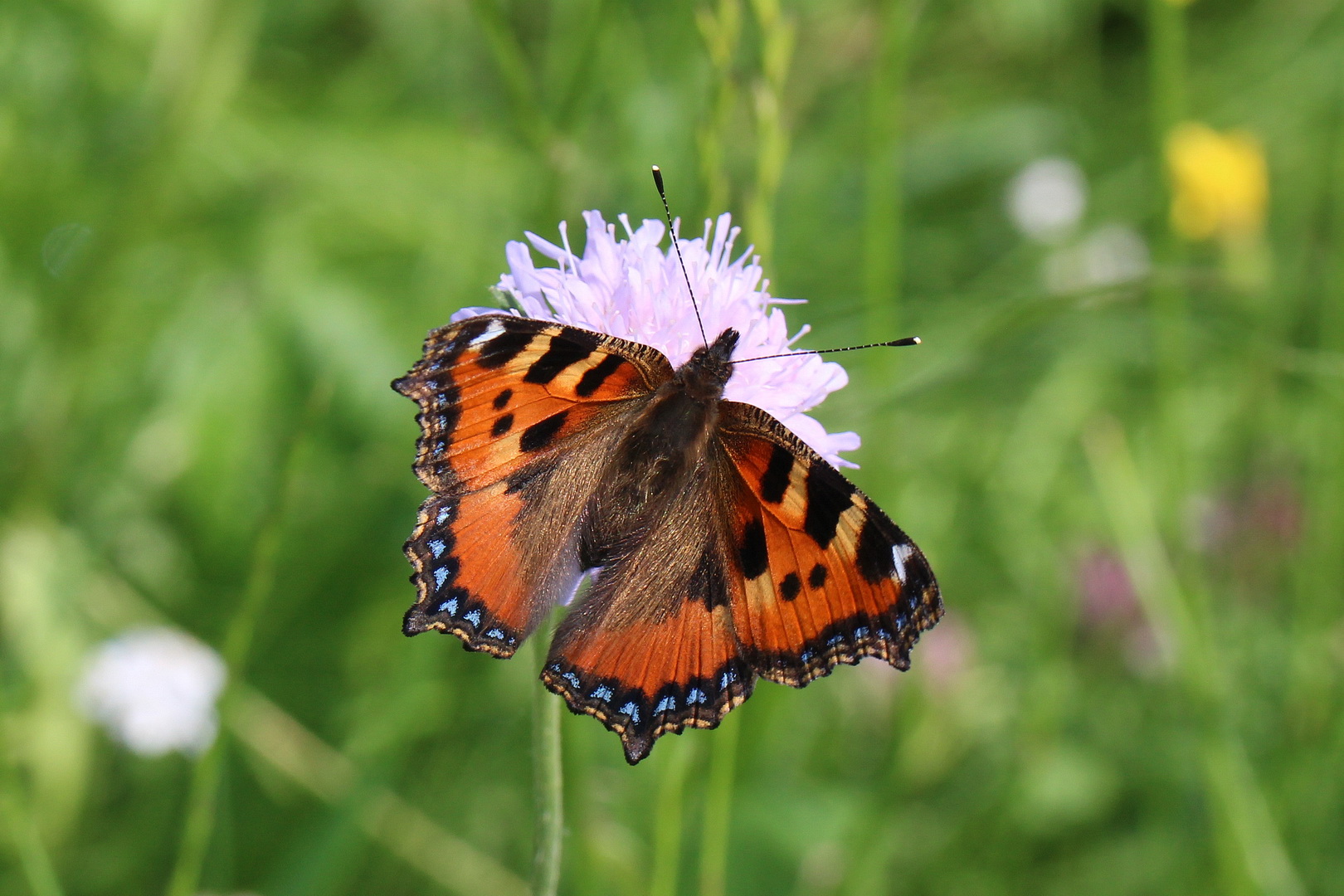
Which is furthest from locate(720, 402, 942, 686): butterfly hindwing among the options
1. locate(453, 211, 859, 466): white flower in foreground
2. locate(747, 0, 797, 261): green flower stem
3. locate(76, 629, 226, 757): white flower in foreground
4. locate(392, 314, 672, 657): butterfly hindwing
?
locate(76, 629, 226, 757): white flower in foreground

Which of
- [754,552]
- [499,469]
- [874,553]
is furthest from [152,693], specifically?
[874,553]

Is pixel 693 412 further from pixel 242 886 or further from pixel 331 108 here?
pixel 331 108

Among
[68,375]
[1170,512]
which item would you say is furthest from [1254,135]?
[68,375]

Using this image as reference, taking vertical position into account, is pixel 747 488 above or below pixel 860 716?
above

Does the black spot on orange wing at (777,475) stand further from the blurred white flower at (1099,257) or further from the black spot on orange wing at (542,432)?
the blurred white flower at (1099,257)

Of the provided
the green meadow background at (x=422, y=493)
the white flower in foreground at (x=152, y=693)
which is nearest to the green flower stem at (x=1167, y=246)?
the green meadow background at (x=422, y=493)

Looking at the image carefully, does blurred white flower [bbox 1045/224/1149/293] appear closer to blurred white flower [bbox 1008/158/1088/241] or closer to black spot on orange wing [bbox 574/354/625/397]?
blurred white flower [bbox 1008/158/1088/241]

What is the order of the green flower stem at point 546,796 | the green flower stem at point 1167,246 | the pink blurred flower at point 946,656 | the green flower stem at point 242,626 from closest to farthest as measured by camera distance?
the green flower stem at point 546,796 < the green flower stem at point 242,626 < the green flower stem at point 1167,246 < the pink blurred flower at point 946,656
